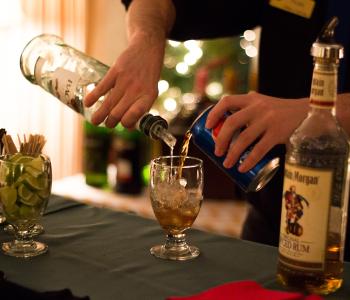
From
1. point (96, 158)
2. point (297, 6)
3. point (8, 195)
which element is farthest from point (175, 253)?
point (96, 158)

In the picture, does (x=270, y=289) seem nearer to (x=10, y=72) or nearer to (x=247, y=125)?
(x=247, y=125)

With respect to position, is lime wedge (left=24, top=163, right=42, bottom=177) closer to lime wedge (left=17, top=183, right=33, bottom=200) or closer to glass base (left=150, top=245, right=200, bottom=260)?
lime wedge (left=17, top=183, right=33, bottom=200)

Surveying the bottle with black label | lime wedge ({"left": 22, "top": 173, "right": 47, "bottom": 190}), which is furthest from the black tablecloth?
the bottle with black label

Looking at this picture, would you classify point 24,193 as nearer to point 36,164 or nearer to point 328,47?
point 36,164

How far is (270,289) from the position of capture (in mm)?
914

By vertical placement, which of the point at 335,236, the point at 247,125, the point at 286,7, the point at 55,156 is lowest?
the point at 55,156

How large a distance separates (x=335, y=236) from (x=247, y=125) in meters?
0.25

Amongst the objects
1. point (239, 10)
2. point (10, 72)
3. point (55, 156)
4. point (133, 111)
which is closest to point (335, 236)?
point (133, 111)

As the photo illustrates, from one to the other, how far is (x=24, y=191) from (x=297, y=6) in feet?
2.83

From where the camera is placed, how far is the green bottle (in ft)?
9.32

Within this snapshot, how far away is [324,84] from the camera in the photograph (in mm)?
843

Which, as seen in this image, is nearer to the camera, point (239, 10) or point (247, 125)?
point (247, 125)

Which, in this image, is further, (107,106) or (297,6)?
(297,6)

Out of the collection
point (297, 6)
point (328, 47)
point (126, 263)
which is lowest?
point (126, 263)
